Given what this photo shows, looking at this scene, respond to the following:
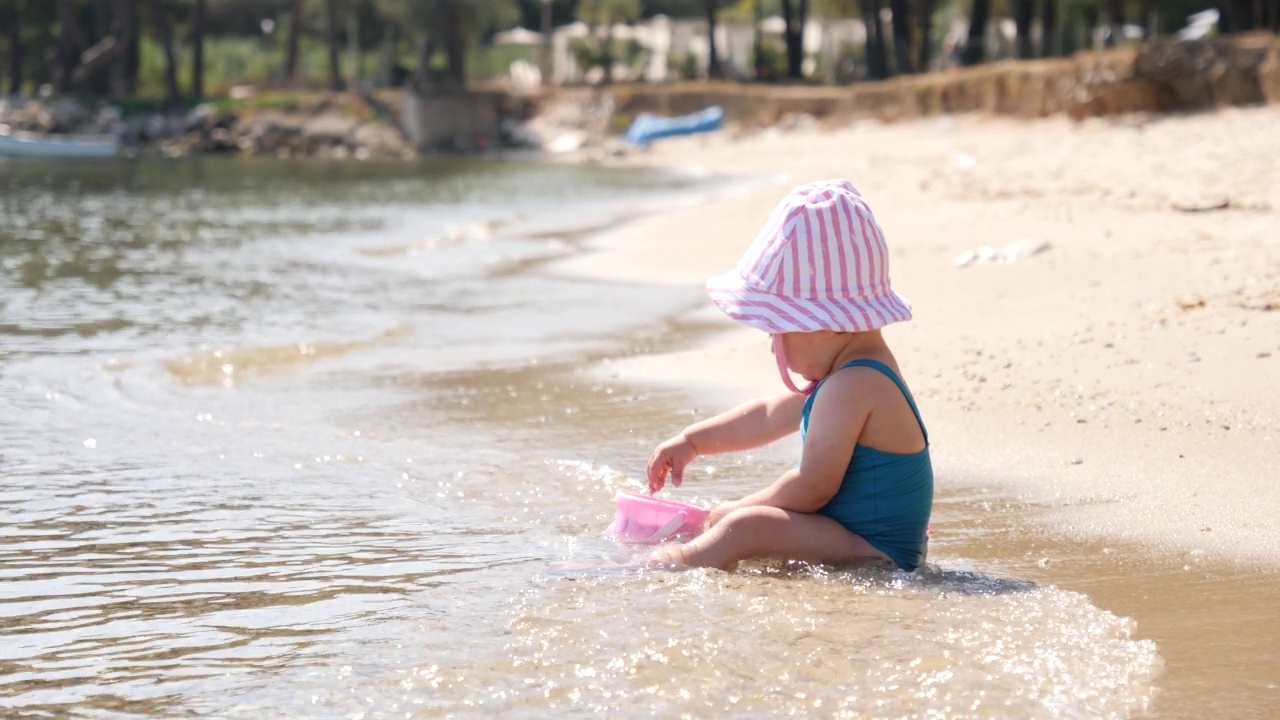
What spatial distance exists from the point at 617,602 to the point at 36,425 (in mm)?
3337

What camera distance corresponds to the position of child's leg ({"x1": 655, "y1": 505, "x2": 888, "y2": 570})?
11.6ft

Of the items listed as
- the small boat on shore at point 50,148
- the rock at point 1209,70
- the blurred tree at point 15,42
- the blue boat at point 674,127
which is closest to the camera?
the rock at point 1209,70

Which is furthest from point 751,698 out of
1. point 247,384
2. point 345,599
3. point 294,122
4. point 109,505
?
point 294,122

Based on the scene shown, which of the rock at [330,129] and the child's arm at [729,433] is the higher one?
the rock at [330,129]

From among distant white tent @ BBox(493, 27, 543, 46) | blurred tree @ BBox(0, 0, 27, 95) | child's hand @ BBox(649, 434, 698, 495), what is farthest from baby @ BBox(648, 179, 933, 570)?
blurred tree @ BBox(0, 0, 27, 95)

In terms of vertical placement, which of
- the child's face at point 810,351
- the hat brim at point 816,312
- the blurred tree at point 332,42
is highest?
the blurred tree at point 332,42

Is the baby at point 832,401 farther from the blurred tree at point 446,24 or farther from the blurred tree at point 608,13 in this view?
the blurred tree at point 608,13

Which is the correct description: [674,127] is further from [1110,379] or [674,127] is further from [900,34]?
[1110,379]

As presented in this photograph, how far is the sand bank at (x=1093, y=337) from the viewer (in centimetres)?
426

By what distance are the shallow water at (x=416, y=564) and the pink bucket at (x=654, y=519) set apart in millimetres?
109

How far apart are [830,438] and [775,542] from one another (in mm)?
292

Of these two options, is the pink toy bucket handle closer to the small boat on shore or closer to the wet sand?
the wet sand

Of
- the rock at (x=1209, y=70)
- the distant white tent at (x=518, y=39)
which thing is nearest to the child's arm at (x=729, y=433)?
the rock at (x=1209, y=70)

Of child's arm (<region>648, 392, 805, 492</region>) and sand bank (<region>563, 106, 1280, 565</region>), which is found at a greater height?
child's arm (<region>648, 392, 805, 492</region>)
